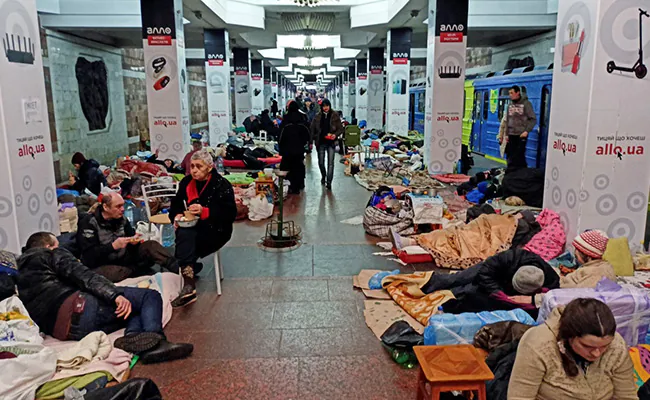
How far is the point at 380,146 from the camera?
1650cm

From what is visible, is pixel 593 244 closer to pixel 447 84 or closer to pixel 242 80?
pixel 447 84

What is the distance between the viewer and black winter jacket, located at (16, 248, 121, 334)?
390 centimetres

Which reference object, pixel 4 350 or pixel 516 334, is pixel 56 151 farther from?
pixel 516 334

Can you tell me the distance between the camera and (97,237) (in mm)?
4926

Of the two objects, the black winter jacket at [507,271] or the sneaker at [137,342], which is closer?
the sneaker at [137,342]

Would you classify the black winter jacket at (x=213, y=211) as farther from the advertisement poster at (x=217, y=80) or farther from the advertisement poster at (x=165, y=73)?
the advertisement poster at (x=217, y=80)

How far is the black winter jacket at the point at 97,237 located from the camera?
489 centimetres

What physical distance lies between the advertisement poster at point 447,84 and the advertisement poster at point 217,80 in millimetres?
8301

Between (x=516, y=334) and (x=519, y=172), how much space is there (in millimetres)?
5506

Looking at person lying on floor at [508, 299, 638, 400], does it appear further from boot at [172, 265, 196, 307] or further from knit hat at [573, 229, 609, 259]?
boot at [172, 265, 196, 307]

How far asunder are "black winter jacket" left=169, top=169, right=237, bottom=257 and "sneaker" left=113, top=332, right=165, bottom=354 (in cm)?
141

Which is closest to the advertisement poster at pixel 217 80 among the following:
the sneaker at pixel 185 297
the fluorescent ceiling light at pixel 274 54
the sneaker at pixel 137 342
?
the fluorescent ceiling light at pixel 274 54

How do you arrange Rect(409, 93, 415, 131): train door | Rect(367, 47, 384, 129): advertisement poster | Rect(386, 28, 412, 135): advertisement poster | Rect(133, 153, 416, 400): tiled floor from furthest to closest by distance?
Rect(409, 93, 415, 131): train door → Rect(367, 47, 384, 129): advertisement poster → Rect(386, 28, 412, 135): advertisement poster → Rect(133, 153, 416, 400): tiled floor

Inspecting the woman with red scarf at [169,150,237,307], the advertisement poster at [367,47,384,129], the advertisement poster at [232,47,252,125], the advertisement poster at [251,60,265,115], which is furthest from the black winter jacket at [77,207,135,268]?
the advertisement poster at [251,60,265,115]
